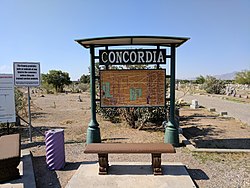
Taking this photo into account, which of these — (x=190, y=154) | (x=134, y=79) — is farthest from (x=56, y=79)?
(x=190, y=154)

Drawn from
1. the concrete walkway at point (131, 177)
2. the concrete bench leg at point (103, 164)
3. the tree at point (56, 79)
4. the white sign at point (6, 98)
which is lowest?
the concrete walkway at point (131, 177)

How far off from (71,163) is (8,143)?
1463mm

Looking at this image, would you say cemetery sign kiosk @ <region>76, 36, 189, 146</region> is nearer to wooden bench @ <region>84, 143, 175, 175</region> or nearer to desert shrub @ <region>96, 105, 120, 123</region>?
wooden bench @ <region>84, 143, 175, 175</region>

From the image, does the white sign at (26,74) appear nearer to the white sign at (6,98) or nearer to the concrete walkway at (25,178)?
the white sign at (6,98)

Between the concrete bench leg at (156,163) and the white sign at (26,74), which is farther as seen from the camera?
the white sign at (26,74)

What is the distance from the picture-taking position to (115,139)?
23.5 feet

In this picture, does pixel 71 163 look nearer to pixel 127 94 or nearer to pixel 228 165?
pixel 127 94

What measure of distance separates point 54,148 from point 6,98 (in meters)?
2.73

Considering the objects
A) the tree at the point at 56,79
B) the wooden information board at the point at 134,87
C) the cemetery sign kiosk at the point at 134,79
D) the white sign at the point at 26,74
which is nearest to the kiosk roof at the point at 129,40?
the cemetery sign kiosk at the point at 134,79

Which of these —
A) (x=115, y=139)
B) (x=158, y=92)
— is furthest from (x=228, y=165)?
(x=115, y=139)

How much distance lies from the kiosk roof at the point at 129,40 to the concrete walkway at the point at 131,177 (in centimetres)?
320

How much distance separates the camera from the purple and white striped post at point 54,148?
461cm

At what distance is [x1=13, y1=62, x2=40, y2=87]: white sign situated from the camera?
20.6 feet

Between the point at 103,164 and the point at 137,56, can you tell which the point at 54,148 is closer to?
the point at 103,164
